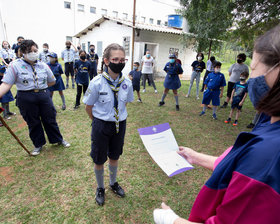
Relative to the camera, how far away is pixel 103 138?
215cm

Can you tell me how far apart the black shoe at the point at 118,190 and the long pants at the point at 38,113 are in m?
1.83

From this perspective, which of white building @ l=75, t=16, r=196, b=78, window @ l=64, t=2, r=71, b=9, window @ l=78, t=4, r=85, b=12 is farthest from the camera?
window @ l=78, t=4, r=85, b=12

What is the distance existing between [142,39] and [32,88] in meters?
10.2

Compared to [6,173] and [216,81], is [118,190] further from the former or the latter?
[216,81]

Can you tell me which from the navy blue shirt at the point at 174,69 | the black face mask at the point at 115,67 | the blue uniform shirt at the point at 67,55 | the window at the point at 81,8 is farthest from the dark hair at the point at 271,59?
the window at the point at 81,8

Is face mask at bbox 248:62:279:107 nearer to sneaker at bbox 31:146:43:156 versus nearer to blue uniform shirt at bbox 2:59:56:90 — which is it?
blue uniform shirt at bbox 2:59:56:90

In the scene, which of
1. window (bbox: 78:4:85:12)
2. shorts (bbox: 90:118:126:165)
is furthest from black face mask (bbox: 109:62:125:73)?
window (bbox: 78:4:85:12)

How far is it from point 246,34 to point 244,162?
30.0ft

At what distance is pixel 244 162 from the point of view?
62cm

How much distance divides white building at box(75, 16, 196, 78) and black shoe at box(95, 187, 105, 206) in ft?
34.8

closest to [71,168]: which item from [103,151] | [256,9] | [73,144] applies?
[73,144]

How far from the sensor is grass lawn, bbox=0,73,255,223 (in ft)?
7.68

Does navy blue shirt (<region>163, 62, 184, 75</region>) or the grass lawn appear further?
navy blue shirt (<region>163, 62, 184, 75</region>)

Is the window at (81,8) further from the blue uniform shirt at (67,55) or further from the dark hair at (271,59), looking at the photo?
the dark hair at (271,59)
